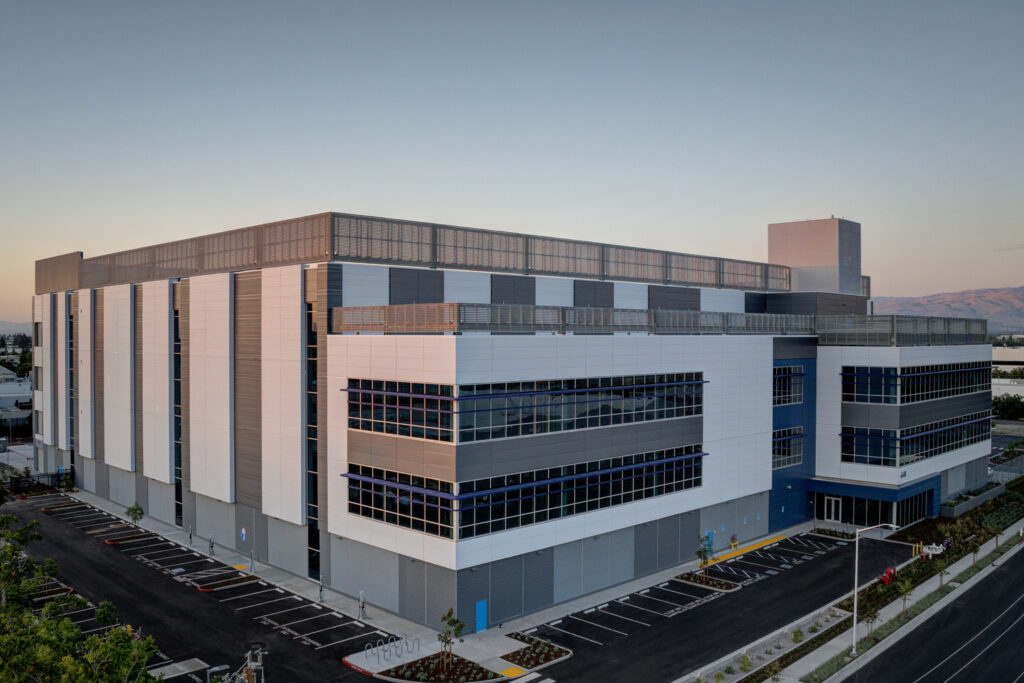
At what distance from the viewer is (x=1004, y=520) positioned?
60.1 meters

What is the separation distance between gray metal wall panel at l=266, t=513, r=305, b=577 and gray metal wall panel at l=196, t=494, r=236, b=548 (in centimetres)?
334

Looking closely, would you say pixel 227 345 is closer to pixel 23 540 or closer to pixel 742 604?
pixel 23 540

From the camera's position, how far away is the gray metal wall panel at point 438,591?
3644 cm

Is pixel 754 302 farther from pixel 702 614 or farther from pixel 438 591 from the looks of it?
pixel 438 591

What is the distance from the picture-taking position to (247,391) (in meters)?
49.2

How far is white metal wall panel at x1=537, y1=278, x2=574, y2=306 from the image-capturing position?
51.9 meters

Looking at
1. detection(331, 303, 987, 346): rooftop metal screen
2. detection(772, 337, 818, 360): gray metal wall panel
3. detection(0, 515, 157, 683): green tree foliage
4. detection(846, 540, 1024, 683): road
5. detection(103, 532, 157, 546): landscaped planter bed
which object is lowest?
detection(103, 532, 157, 546): landscaped planter bed

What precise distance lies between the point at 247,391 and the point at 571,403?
21745mm

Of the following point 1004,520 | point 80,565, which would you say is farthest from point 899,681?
point 80,565

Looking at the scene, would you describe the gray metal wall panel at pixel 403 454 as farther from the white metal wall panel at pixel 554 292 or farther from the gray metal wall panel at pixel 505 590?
the white metal wall panel at pixel 554 292

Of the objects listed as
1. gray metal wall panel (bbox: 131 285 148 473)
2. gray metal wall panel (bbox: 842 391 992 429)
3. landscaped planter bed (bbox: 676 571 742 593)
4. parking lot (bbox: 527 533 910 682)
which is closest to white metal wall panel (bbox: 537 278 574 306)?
landscaped planter bed (bbox: 676 571 742 593)

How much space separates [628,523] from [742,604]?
291 inches

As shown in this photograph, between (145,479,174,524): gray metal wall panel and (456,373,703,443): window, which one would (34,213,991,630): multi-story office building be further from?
(145,479,174,524): gray metal wall panel

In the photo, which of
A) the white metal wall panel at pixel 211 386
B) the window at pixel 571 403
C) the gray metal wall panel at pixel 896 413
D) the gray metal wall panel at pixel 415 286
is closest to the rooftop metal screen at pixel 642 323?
the window at pixel 571 403
